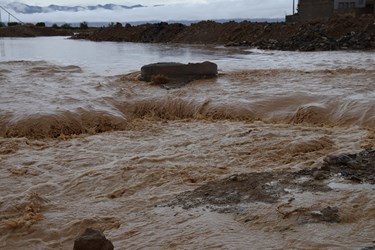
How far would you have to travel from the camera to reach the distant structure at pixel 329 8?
27.0 m

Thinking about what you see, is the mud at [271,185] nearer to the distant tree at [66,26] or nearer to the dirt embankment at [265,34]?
the dirt embankment at [265,34]

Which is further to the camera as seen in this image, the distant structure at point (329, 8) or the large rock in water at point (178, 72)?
the distant structure at point (329, 8)

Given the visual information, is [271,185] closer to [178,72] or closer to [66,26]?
[178,72]

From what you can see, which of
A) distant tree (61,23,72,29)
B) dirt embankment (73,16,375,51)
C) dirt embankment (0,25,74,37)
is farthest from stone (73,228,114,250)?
distant tree (61,23,72,29)

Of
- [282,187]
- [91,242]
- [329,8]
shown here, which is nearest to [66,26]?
[329,8]

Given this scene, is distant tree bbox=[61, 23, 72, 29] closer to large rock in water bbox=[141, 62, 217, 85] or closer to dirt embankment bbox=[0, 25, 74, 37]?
dirt embankment bbox=[0, 25, 74, 37]

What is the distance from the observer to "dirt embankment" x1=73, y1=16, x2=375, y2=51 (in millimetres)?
19625

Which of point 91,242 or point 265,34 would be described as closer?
point 91,242

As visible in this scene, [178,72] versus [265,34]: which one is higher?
[265,34]

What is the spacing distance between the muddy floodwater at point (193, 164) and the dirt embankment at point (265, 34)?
1004 cm

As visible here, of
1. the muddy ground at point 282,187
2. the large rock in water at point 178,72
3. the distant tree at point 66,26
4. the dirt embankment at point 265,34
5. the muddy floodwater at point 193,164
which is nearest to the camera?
the muddy floodwater at point 193,164

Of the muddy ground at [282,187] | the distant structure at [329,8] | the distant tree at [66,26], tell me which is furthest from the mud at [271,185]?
the distant tree at [66,26]

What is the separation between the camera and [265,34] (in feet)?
84.8

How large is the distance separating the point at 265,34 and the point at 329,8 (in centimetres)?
511
